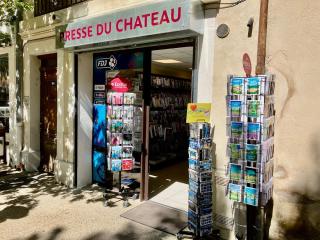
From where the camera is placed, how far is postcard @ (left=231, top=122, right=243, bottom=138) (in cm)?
331

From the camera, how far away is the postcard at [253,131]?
3.19 m

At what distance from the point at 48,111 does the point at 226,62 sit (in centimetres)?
490

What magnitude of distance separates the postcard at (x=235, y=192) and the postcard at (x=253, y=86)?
1.07 m

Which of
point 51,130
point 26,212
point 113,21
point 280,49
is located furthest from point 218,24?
point 51,130

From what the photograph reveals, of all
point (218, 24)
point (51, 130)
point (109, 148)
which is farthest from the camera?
point (51, 130)

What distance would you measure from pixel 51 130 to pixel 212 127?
451 cm

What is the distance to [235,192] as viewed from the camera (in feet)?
11.1

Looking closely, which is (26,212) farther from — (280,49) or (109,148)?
(280,49)

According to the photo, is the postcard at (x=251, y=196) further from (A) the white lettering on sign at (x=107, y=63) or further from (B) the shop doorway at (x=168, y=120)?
(A) the white lettering on sign at (x=107, y=63)

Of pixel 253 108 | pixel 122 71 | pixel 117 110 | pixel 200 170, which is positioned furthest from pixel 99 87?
pixel 253 108

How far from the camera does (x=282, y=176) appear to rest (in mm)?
3691

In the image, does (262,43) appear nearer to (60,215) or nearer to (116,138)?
(116,138)

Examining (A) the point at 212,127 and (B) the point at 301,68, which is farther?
(A) the point at 212,127

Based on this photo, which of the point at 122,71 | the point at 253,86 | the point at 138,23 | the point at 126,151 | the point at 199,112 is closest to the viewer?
the point at 253,86
